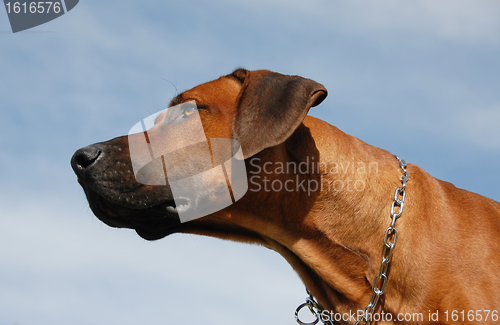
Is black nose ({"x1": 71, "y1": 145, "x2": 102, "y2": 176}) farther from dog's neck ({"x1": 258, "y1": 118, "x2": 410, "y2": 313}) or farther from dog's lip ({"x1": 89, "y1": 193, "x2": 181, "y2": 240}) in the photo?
dog's neck ({"x1": 258, "y1": 118, "x2": 410, "y2": 313})

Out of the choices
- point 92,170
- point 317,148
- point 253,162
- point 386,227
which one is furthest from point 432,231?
point 92,170

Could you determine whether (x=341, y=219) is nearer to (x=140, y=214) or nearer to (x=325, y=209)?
(x=325, y=209)

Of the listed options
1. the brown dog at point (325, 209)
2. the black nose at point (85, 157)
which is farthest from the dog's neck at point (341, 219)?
the black nose at point (85, 157)

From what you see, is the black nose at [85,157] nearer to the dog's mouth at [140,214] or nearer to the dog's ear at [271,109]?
the dog's mouth at [140,214]

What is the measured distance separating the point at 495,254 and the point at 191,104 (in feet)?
9.07

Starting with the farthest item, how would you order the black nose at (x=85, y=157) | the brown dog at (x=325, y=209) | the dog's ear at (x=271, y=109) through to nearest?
the black nose at (x=85, y=157) → the brown dog at (x=325, y=209) → the dog's ear at (x=271, y=109)

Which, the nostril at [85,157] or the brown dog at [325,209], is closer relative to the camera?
the brown dog at [325,209]

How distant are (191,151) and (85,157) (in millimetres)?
841

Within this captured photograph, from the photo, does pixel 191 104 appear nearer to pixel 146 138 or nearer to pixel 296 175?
pixel 146 138

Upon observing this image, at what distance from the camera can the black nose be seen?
3.29 meters

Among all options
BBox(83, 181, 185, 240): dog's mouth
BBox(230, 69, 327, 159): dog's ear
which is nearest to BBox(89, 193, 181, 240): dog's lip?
BBox(83, 181, 185, 240): dog's mouth

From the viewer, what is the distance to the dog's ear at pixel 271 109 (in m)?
3.07

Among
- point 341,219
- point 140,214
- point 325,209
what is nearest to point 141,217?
point 140,214

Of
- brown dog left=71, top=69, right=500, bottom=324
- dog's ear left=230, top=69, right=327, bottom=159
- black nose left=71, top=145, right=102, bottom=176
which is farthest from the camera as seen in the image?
black nose left=71, top=145, right=102, bottom=176
